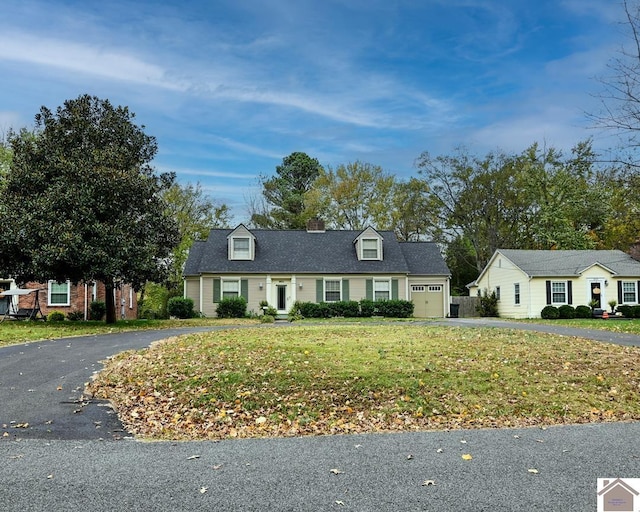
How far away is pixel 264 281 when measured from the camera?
30.9m

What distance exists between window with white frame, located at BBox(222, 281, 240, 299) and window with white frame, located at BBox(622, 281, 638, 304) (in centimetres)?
2251

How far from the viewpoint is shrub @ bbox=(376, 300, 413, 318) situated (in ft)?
98.2

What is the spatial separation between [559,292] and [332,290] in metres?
13.4

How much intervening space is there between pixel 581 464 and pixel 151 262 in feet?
58.3

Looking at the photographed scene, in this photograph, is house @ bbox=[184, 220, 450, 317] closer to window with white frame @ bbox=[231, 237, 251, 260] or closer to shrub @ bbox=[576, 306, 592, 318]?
window with white frame @ bbox=[231, 237, 251, 260]

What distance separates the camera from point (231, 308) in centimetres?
2945

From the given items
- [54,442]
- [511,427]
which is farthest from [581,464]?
[54,442]

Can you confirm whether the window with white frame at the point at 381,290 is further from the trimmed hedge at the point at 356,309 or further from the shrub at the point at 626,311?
the shrub at the point at 626,311

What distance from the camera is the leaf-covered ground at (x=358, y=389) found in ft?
23.8

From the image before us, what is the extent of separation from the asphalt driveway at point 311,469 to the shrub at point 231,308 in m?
22.1

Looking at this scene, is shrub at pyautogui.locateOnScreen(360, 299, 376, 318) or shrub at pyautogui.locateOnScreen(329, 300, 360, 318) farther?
shrub at pyautogui.locateOnScreen(360, 299, 376, 318)

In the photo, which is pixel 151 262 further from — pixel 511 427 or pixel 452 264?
pixel 452 264

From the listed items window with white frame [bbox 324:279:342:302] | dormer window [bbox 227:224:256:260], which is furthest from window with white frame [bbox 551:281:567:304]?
dormer window [bbox 227:224:256:260]

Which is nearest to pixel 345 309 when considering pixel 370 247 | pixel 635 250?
pixel 370 247
